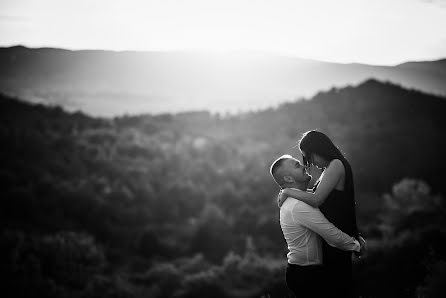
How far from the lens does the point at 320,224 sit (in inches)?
118

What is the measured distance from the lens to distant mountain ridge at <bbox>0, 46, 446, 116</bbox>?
34.8 meters

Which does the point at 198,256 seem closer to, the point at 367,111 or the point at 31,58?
the point at 31,58

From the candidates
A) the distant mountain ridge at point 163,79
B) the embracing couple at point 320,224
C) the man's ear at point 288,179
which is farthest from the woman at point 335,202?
the distant mountain ridge at point 163,79

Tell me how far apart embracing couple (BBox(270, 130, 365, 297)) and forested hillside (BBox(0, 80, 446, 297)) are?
4.20 metres

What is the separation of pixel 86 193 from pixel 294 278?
81.3 ft

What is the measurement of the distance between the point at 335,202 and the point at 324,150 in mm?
408

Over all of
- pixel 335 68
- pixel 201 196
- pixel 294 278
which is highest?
pixel 335 68

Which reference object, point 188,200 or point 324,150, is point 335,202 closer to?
point 324,150

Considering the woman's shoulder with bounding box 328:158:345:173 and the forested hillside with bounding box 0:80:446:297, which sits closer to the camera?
the woman's shoulder with bounding box 328:158:345:173

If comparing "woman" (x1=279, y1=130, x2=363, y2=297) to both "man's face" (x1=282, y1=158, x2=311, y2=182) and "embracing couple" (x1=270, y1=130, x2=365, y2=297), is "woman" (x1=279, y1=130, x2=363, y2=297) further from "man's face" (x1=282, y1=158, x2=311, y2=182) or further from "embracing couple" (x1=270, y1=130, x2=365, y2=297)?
"man's face" (x1=282, y1=158, x2=311, y2=182)

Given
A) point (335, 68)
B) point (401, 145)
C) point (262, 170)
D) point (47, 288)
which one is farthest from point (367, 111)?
point (47, 288)

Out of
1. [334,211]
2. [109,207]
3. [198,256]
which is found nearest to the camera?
[334,211]

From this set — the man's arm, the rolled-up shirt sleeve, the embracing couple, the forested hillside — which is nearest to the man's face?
the embracing couple

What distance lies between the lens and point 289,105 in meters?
52.6
